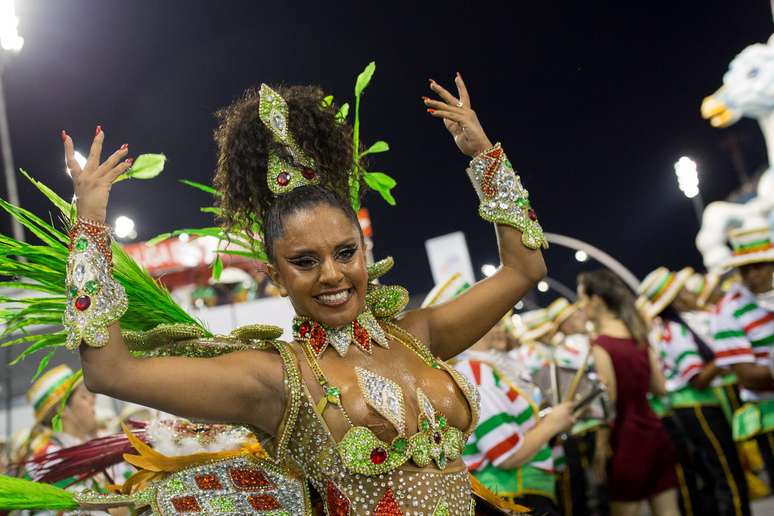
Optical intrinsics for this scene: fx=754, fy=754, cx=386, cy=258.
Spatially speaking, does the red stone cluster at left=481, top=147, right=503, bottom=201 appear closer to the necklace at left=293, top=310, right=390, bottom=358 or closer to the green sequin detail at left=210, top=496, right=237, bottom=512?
the necklace at left=293, top=310, right=390, bottom=358

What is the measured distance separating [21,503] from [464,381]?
1240mm

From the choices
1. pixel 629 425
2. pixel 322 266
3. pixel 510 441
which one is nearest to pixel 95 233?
pixel 322 266

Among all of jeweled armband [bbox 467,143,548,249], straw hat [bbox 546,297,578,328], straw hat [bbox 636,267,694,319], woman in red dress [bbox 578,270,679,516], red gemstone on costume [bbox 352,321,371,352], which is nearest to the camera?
red gemstone on costume [bbox 352,321,371,352]

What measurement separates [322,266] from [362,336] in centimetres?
26

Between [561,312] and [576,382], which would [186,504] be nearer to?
[576,382]

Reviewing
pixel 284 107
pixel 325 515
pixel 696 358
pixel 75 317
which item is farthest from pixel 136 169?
pixel 696 358

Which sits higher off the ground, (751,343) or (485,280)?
(485,280)

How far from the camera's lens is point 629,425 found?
5203 mm

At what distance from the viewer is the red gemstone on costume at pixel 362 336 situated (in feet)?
7.11

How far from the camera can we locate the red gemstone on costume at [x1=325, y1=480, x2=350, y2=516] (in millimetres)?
1986

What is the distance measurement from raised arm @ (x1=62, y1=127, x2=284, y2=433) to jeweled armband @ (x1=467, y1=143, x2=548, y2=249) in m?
0.85

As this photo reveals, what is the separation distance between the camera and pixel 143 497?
202cm

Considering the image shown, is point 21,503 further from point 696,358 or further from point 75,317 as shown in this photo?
point 696,358

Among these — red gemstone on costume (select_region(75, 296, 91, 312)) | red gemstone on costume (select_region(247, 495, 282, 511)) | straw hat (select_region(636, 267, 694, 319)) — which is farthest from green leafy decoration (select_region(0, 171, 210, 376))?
straw hat (select_region(636, 267, 694, 319))
